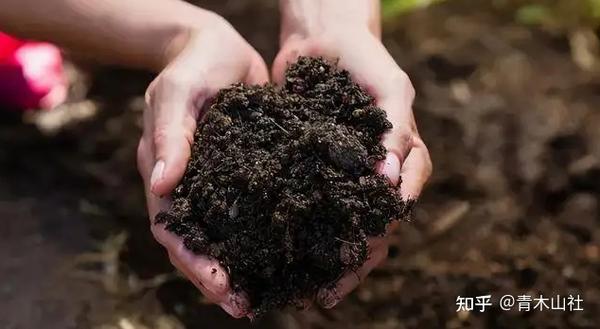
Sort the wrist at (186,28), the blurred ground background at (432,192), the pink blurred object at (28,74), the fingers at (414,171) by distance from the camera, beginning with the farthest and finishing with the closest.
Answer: the pink blurred object at (28,74)
the blurred ground background at (432,192)
the wrist at (186,28)
the fingers at (414,171)

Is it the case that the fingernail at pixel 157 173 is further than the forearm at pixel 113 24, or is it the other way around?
the forearm at pixel 113 24

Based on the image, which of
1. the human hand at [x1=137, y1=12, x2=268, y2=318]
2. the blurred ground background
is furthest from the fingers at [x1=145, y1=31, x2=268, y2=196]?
the blurred ground background

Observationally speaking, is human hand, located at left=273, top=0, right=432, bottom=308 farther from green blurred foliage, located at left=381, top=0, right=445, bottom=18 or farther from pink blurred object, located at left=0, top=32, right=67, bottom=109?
pink blurred object, located at left=0, top=32, right=67, bottom=109

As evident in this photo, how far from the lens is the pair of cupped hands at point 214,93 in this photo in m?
1.12

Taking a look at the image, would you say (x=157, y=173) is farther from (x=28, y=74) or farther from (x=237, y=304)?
(x=28, y=74)

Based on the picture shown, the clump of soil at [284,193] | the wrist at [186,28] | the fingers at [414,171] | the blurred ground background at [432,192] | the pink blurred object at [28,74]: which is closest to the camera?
the clump of soil at [284,193]

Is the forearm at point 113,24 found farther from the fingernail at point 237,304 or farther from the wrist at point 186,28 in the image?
the fingernail at point 237,304

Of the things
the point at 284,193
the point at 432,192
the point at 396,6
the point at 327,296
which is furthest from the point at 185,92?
the point at 396,6

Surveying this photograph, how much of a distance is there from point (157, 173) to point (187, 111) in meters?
0.12

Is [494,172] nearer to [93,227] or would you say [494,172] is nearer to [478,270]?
[478,270]

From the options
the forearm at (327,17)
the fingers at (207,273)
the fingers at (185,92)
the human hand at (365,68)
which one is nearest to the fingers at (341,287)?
the human hand at (365,68)

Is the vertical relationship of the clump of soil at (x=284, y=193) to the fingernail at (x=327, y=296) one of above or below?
above

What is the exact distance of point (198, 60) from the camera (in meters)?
1.27

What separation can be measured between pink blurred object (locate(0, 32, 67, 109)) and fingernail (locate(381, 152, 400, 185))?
36.3 inches
